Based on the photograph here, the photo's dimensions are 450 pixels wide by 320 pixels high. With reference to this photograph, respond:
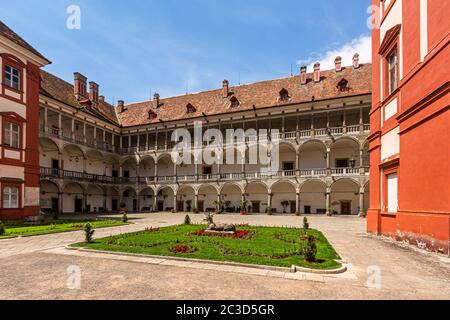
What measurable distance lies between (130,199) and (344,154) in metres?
28.2

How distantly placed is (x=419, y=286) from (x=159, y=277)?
548 centimetres

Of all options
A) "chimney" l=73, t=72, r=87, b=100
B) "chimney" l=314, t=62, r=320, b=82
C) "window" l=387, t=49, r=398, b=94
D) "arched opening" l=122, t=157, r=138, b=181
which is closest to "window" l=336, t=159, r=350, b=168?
"chimney" l=314, t=62, r=320, b=82

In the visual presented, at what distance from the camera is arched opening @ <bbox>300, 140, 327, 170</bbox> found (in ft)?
102

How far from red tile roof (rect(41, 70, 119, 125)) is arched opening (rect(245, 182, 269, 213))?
20.6m

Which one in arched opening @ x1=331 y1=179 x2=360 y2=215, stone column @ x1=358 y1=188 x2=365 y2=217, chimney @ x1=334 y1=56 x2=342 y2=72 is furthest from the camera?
chimney @ x1=334 y1=56 x2=342 y2=72

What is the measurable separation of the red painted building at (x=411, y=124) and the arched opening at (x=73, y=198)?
30.2 metres

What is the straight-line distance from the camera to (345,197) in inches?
1171

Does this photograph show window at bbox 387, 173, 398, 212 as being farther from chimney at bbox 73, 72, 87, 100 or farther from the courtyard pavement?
chimney at bbox 73, 72, 87, 100

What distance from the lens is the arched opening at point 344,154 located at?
96.5ft

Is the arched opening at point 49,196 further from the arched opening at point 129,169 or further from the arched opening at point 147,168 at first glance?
the arched opening at point 147,168

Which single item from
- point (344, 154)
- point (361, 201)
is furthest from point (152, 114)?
point (361, 201)
